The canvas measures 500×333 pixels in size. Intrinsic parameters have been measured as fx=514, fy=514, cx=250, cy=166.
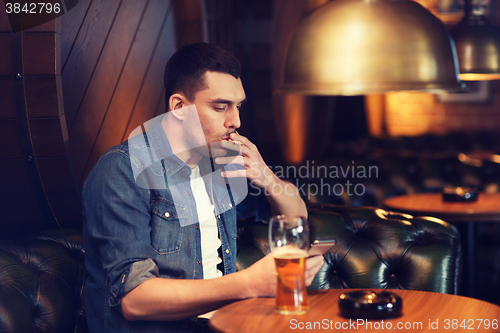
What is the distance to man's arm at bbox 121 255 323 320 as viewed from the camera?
43.1 inches

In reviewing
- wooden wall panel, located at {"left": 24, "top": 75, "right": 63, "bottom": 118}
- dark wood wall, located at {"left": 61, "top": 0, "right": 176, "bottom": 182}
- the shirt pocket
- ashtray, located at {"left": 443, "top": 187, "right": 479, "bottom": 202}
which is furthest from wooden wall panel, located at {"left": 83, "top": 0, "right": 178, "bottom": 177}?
ashtray, located at {"left": 443, "top": 187, "right": 479, "bottom": 202}

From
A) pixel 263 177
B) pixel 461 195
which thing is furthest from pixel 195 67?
pixel 461 195

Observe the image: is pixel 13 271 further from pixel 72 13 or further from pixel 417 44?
pixel 417 44

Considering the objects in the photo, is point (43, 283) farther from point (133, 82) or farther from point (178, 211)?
point (133, 82)

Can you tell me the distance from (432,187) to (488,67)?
1031 mm

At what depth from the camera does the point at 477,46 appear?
2.29 meters

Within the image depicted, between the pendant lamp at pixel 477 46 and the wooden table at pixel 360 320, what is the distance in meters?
1.43

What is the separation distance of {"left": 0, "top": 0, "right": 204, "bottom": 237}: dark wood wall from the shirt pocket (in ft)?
1.06

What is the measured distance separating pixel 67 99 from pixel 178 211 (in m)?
0.50

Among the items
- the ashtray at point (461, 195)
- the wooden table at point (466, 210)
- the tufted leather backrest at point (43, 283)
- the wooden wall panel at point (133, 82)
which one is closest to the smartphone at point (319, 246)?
the tufted leather backrest at point (43, 283)

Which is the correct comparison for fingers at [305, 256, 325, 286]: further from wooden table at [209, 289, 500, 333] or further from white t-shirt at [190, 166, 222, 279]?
white t-shirt at [190, 166, 222, 279]

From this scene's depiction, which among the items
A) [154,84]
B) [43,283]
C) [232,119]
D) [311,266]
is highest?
[154,84]

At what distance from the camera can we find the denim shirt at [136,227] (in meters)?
1.14

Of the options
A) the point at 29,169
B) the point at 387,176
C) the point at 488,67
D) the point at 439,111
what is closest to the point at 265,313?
the point at 29,169
